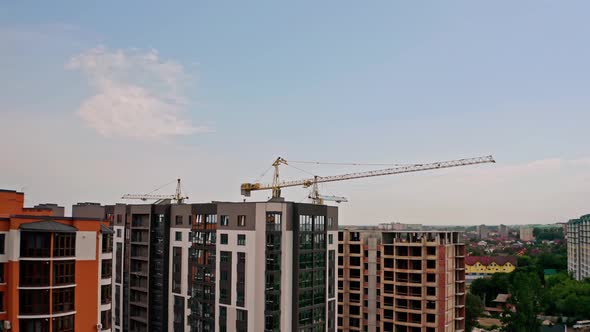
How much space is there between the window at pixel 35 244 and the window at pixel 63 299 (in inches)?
102

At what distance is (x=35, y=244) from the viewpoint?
111 feet

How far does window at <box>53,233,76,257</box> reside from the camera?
3431 centimetres

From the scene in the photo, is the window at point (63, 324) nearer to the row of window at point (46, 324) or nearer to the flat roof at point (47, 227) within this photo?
the row of window at point (46, 324)

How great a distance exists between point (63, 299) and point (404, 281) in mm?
44731

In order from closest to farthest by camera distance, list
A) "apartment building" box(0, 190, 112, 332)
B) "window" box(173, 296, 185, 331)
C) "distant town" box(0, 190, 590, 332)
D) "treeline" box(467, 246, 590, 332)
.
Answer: "apartment building" box(0, 190, 112, 332), "distant town" box(0, 190, 590, 332), "window" box(173, 296, 185, 331), "treeline" box(467, 246, 590, 332)

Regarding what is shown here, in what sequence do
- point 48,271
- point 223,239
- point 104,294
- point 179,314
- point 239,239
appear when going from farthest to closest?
point 179,314 → point 223,239 → point 239,239 → point 104,294 → point 48,271

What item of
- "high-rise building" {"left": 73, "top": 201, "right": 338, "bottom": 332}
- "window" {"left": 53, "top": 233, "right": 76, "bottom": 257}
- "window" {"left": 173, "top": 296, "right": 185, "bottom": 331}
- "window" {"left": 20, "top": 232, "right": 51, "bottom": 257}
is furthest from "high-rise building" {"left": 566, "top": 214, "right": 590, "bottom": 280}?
"window" {"left": 20, "top": 232, "right": 51, "bottom": 257}

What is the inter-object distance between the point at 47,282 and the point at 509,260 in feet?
567

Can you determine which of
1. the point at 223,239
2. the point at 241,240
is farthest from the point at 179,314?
the point at 241,240

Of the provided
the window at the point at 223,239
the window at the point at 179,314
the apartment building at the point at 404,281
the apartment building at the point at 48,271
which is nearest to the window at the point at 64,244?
the apartment building at the point at 48,271

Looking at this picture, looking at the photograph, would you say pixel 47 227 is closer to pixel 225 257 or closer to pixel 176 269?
A: pixel 225 257

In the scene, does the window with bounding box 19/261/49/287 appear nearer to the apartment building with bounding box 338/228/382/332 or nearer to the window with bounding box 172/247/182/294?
the window with bounding box 172/247/182/294

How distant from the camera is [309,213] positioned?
2199 inches

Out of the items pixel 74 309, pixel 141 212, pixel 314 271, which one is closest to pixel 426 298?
pixel 314 271
